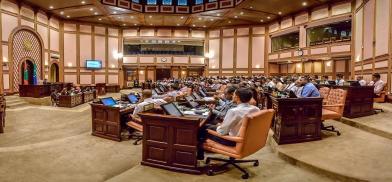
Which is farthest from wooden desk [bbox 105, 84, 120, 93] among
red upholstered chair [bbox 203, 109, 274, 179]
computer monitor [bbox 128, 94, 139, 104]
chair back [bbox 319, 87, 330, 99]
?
red upholstered chair [bbox 203, 109, 274, 179]

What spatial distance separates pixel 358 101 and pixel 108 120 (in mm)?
5217

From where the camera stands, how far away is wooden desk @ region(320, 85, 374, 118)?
5859 mm

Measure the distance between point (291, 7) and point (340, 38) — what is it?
295cm

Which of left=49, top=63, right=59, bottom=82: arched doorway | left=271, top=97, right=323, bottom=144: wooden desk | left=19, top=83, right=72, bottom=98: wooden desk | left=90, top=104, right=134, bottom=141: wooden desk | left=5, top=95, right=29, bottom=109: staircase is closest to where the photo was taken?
left=271, top=97, right=323, bottom=144: wooden desk

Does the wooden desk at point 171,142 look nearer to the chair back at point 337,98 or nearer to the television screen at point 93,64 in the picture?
the chair back at point 337,98

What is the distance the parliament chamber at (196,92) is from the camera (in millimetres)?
3322

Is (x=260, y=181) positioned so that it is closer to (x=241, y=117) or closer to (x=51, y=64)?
(x=241, y=117)

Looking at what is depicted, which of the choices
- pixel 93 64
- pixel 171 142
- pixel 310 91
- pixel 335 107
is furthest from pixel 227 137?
pixel 93 64

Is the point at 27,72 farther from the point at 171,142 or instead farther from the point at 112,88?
the point at 171,142

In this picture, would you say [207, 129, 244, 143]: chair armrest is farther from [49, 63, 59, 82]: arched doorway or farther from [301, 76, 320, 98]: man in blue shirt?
[49, 63, 59, 82]: arched doorway

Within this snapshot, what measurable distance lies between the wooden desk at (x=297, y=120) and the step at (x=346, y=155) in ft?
0.43

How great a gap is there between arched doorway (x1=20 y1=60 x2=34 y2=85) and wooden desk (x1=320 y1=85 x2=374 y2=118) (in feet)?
47.5

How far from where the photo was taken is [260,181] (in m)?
3.12

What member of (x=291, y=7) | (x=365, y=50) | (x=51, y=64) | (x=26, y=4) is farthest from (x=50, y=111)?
(x=291, y=7)
